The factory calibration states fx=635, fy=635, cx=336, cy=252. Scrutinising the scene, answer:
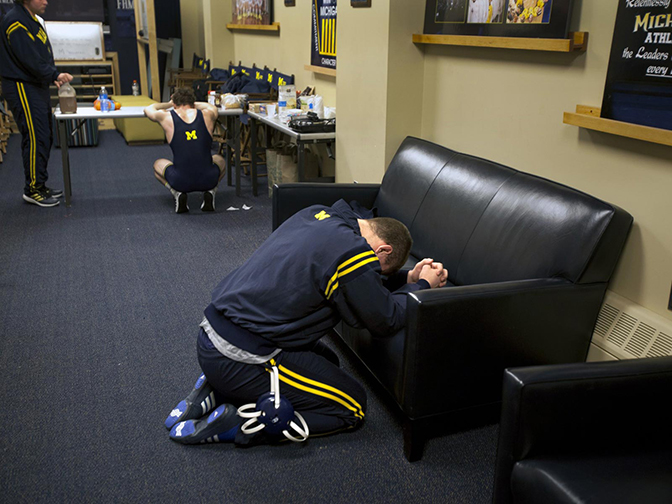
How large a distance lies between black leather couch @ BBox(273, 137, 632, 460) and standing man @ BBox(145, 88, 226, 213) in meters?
2.77

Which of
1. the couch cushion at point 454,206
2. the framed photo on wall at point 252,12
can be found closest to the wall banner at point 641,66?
the couch cushion at point 454,206

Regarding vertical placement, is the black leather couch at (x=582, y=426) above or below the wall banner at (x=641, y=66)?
below

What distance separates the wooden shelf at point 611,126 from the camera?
2193 millimetres

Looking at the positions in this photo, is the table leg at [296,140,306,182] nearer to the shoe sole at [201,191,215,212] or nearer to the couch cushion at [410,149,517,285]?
the shoe sole at [201,191,215,212]

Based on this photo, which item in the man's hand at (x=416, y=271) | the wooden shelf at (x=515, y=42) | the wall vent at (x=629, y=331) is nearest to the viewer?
the wall vent at (x=629, y=331)

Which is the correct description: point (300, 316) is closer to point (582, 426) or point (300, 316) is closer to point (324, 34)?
point (582, 426)

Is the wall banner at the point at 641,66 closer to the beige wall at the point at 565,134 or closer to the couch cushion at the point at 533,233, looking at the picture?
the beige wall at the point at 565,134

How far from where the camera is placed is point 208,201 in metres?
5.16

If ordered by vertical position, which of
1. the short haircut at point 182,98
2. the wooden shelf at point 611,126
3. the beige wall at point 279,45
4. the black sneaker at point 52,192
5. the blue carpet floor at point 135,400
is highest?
the beige wall at point 279,45

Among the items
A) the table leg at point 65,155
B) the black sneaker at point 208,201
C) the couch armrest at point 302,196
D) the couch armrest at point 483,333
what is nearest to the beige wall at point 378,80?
the couch armrest at point 302,196

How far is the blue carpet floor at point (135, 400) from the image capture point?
2.08 metres

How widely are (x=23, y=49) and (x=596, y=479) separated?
4.94 m

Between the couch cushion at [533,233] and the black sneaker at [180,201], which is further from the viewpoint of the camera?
the black sneaker at [180,201]

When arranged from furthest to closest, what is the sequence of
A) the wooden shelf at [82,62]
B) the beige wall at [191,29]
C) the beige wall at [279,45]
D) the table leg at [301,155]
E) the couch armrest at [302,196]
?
the beige wall at [191,29], the wooden shelf at [82,62], the beige wall at [279,45], the table leg at [301,155], the couch armrest at [302,196]
